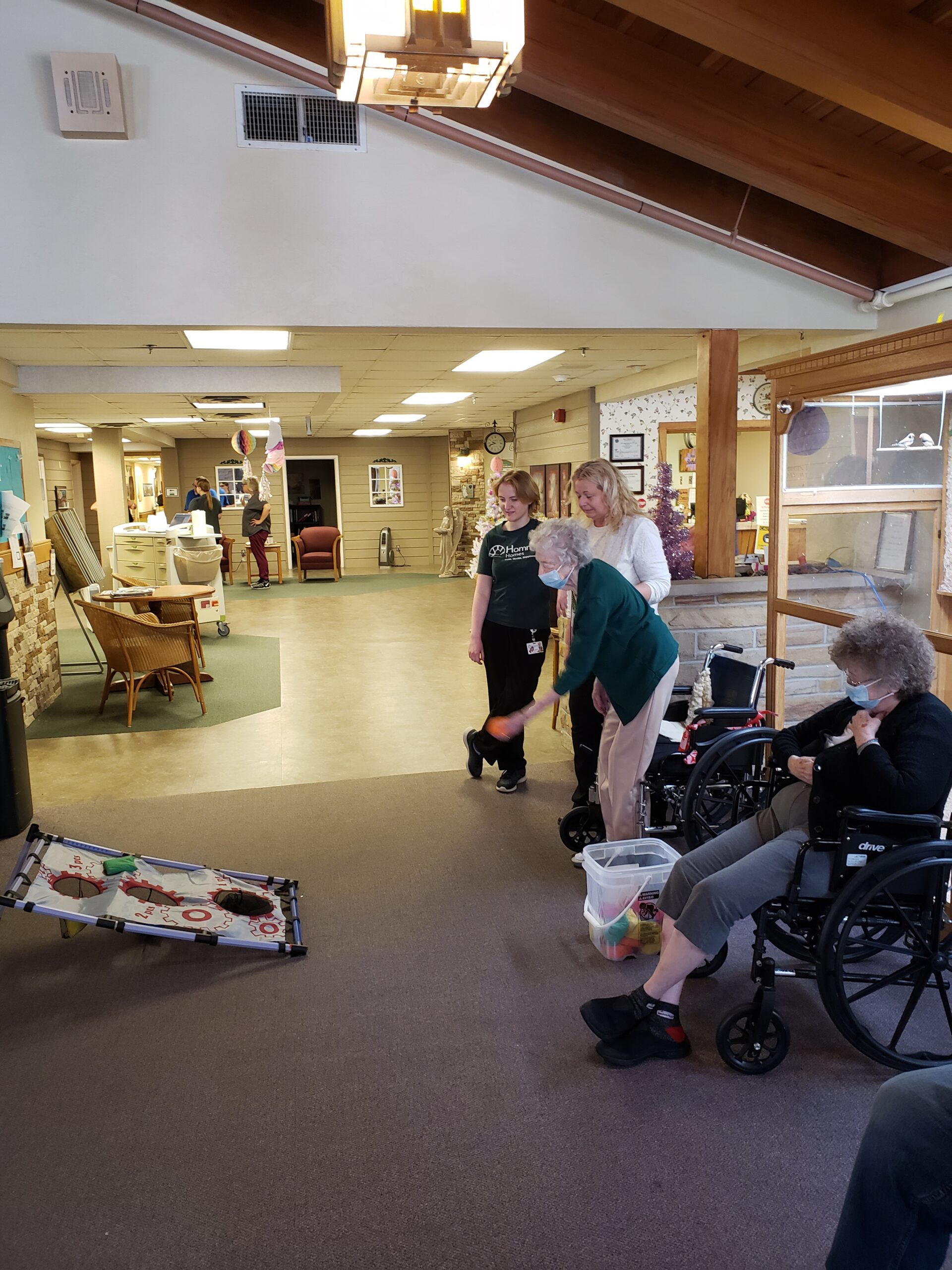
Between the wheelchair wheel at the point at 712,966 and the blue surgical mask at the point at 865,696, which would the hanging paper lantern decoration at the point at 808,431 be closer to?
the blue surgical mask at the point at 865,696

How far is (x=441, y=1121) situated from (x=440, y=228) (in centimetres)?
417

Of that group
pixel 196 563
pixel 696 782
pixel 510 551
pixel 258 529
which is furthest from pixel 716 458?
pixel 258 529

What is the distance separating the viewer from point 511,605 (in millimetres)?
4203

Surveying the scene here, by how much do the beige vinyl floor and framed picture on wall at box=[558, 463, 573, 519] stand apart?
2.12 meters

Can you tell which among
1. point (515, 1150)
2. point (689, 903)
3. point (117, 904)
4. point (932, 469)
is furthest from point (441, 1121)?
point (932, 469)

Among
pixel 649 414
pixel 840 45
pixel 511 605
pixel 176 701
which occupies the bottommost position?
pixel 176 701

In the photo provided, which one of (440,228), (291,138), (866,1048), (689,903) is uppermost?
(291,138)

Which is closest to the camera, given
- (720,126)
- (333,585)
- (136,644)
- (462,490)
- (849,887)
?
(849,887)

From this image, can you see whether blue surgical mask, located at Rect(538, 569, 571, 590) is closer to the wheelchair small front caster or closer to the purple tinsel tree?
the wheelchair small front caster

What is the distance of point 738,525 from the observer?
9656mm

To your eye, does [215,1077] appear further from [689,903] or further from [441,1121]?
[689,903]

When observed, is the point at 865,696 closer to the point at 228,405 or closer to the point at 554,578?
the point at 554,578

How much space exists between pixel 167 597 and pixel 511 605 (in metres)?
3.68

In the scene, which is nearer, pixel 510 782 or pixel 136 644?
pixel 510 782
